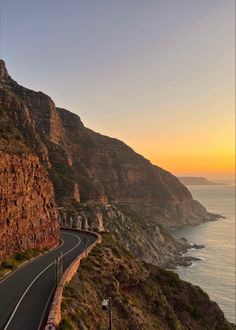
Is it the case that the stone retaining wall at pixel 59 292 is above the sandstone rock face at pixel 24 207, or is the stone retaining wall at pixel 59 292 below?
below

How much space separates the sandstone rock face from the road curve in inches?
106

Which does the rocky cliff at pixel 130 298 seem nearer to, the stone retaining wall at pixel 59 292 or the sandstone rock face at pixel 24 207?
the stone retaining wall at pixel 59 292

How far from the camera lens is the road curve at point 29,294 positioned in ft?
75.3

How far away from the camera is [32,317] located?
2352 cm

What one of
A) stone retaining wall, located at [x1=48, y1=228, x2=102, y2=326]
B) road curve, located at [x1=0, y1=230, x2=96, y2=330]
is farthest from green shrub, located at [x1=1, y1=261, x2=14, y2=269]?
stone retaining wall, located at [x1=48, y1=228, x2=102, y2=326]

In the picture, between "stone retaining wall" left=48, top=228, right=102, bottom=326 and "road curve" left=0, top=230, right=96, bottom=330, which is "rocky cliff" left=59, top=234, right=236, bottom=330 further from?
"road curve" left=0, top=230, right=96, bottom=330

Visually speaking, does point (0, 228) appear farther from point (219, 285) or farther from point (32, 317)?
point (219, 285)

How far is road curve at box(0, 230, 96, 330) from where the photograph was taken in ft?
75.3

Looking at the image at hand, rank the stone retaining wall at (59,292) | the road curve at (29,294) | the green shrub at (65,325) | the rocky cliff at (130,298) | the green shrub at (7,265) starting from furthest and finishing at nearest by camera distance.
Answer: the green shrub at (7,265), the rocky cliff at (130,298), the road curve at (29,294), the green shrub at (65,325), the stone retaining wall at (59,292)

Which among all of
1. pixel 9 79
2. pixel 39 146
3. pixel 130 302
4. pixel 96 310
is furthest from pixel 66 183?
pixel 96 310

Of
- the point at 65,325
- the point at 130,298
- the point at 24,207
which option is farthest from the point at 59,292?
the point at 24,207

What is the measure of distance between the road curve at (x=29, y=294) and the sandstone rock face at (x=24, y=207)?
106 inches

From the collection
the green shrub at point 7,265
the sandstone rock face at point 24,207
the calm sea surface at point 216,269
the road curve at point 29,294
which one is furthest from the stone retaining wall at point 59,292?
the calm sea surface at point 216,269

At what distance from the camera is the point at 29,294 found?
27.9m
